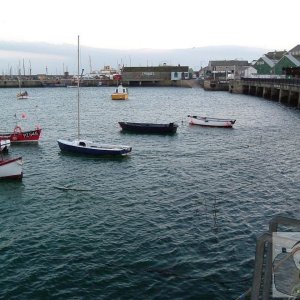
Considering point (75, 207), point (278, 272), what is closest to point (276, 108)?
point (75, 207)

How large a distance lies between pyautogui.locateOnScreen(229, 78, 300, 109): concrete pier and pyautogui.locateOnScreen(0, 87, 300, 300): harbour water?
158 feet

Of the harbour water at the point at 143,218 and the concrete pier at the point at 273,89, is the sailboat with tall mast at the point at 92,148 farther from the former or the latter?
the concrete pier at the point at 273,89

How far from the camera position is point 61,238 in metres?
21.7

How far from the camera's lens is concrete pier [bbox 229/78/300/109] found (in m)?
91.6

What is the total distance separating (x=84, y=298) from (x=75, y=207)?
11.1 meters

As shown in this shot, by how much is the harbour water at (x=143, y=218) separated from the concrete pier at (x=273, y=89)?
158 ft

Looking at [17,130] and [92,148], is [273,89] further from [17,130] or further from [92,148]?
[92,148]

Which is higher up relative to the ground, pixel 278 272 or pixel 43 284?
pixel 278 272

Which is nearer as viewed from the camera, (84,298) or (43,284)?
(84,298)

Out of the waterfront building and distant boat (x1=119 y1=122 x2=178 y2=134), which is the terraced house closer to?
the waterfront building

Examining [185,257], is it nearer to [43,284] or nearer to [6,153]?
[43,284]

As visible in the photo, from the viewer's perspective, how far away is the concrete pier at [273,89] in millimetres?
91550

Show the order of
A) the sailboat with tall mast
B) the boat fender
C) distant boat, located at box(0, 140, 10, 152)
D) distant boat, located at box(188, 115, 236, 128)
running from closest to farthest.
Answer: the sailboat with tall mast < distant boat, located at box(0, 140, 10, 152) < the boat fender < distant boat, located at box(188, 115, 236, 128)

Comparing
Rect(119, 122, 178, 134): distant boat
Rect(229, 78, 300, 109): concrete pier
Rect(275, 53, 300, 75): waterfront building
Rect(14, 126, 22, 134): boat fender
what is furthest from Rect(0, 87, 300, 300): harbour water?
Rect(275, 53, 300, 75): waterfront building
